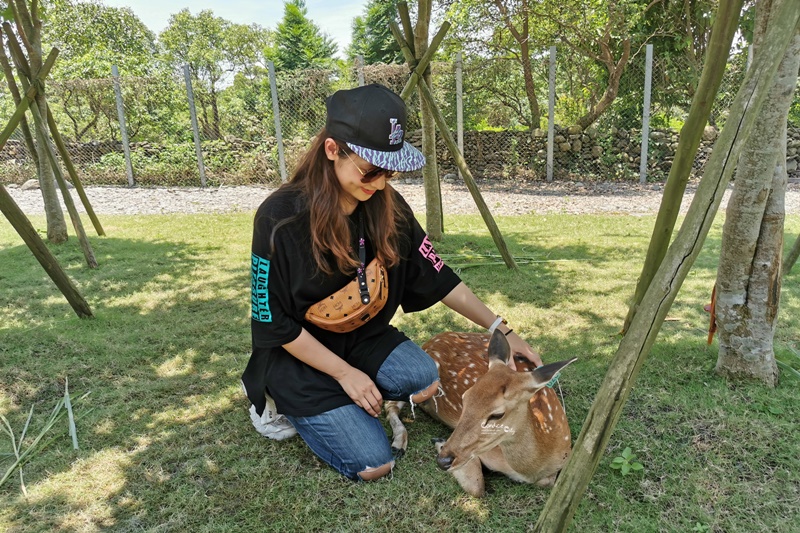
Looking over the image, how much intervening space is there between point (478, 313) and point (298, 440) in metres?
1.20

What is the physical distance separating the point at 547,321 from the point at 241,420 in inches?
99.2

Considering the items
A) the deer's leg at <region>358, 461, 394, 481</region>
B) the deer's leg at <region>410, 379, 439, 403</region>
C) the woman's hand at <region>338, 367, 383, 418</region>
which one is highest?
the woman's hand at <region>338, 367, 383, 418</region>

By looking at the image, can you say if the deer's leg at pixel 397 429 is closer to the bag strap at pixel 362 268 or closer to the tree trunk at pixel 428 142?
the bag strap at pixel 362 268

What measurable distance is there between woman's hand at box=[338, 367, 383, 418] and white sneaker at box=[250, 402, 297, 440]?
19.4 inches

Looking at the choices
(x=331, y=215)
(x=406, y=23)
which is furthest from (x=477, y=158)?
(x=331, y=215)

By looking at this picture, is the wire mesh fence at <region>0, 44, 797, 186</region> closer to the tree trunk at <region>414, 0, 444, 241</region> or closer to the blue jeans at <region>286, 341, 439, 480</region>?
the tree trunk at <region>414, 0, 444, 241</region>

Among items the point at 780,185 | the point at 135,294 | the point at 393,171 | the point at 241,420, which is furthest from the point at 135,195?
the point at 780,185

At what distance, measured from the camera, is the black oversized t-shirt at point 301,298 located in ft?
8.79

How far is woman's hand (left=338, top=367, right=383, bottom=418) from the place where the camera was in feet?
9.14

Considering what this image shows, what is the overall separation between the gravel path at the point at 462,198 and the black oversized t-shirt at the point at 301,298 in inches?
274

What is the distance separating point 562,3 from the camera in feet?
42.3

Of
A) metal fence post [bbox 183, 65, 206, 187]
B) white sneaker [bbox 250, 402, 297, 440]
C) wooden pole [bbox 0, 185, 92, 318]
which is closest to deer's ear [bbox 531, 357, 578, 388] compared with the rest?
white sneaker [bbox 250, 402, 297, 440]

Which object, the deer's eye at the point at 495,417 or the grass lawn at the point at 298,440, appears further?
the grass lawn at the point at 298,440

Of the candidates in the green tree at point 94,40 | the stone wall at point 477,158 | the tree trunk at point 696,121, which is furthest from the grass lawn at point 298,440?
the green tree at point 94,40
